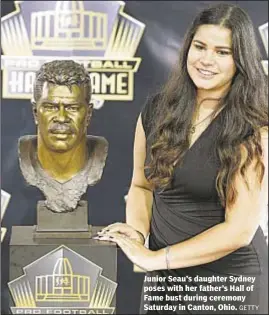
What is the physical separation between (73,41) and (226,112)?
0.29 metres

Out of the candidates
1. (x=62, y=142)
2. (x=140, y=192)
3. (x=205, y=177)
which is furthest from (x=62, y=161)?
(x=205, y=177)

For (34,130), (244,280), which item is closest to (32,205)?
(34,130)

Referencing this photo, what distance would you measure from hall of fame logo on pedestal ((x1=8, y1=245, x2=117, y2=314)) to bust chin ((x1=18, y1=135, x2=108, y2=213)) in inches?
3.3

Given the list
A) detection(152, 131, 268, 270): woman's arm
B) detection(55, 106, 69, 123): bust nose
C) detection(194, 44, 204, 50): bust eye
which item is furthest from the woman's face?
detection(55, 106, 69, 123): bust nose

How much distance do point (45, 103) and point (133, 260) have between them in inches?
12.3

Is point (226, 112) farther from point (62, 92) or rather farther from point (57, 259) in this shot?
point (57, 259)

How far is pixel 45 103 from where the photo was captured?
145 centimetres

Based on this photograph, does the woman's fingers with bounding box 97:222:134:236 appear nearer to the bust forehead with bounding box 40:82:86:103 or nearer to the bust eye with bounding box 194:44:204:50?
the bust forehead with bounding box 40:82:86:103

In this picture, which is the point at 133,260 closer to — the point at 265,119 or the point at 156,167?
the point at 156,167

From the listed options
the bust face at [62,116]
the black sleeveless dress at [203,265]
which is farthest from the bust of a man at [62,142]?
the black sleeveless dress at [203,265]

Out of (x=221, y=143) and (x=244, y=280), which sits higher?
(x=221, y=143)

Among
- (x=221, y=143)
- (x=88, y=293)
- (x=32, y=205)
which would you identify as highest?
(x=221, y=143)

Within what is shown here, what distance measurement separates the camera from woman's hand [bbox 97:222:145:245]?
1.47m

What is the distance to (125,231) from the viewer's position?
1473 mm
